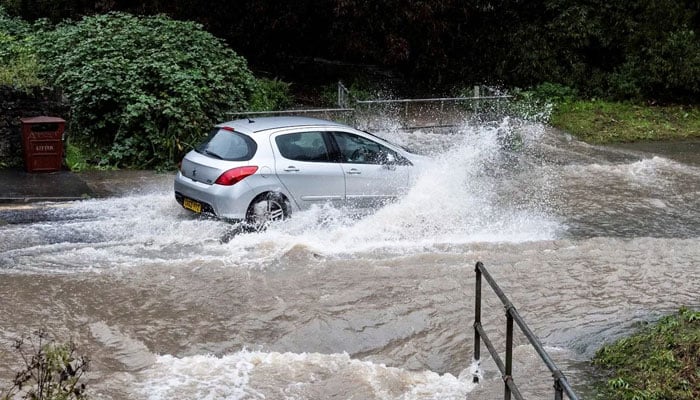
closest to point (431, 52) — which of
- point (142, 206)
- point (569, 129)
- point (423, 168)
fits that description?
point (569, 129)

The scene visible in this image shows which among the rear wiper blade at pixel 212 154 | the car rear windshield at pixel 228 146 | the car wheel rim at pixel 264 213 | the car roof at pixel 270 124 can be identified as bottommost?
the car wheel rim at pixel 264 213

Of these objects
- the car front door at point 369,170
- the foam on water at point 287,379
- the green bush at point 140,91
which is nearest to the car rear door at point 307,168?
the car front door at point 369,170

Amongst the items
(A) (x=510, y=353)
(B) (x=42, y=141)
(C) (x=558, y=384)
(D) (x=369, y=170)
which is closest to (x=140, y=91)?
(B) (x=42, y=141)

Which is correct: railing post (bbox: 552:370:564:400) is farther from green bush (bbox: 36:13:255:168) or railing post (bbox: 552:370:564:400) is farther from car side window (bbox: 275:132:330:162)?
green bush (bbox: 36:13:255:168)

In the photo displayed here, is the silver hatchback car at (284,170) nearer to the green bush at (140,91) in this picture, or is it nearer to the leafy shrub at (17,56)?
the green bush at (140,91)

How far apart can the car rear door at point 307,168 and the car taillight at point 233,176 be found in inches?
17.2

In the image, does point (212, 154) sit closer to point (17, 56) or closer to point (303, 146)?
point (303, 146)

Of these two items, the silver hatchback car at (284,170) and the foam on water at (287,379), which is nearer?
the foam on water at (287,379)

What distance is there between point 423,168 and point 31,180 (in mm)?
6241

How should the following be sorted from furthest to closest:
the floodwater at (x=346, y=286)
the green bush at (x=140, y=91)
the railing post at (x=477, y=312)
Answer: the green bush at (x=140, y=91) → the floodwater at (x=346, y=286) → the railing post at (x=477, y=312)

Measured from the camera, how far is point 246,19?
2059cm

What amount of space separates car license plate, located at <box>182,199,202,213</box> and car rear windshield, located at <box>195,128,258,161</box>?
0.67 meters

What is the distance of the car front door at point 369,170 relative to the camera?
38.8ft

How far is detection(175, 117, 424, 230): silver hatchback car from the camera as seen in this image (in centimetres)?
1106
